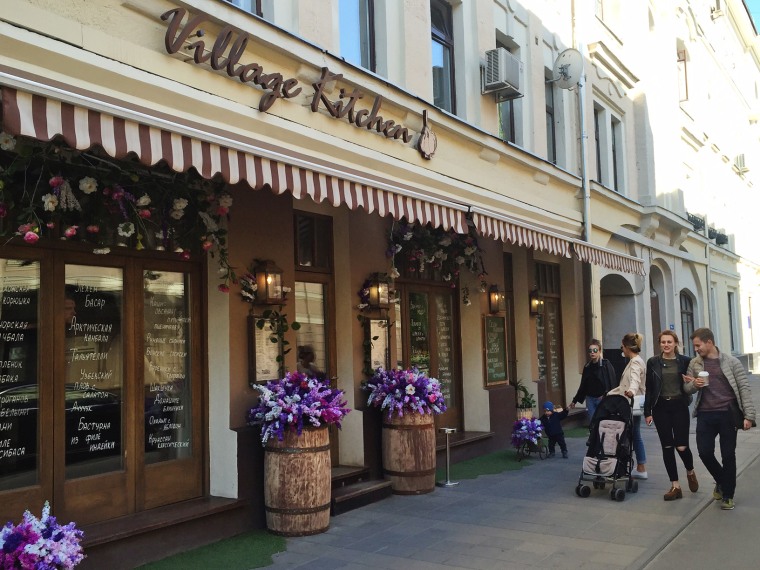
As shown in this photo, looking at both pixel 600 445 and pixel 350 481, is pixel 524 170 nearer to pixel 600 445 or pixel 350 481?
pixel 600 445

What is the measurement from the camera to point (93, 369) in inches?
235

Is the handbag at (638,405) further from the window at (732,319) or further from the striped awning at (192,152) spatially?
the window at (732,319)

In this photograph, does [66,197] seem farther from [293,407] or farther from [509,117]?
[509,117]

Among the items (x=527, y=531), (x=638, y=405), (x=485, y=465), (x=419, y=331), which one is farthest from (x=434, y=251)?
(x=527, y=531)

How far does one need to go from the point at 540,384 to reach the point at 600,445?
4709 mm

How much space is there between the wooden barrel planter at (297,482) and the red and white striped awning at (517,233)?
278cm

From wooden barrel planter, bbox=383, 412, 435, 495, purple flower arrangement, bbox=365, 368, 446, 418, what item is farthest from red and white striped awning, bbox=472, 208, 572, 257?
wooden barrel planter, bbox=383, 412, 435, 495

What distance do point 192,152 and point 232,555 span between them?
10.6ft

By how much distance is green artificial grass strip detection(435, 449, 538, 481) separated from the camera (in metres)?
9.33

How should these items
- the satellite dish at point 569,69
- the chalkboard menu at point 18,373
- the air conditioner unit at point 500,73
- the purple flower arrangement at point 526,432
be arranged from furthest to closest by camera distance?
1. the satellite dish at point 569,69
2. the air conditioner unit at point 500,73
3. the purple flower arrangement at point 526,432
4. the chalkboard menu at point 18,373

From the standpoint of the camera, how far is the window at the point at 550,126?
13.9 meters

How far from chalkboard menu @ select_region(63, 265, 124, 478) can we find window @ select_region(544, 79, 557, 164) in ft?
31.6

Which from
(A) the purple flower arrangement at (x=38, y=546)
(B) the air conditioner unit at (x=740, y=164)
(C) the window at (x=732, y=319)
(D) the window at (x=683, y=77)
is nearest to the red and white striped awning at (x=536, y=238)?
(A) the purple flower arrangement at (x=38, y=546)

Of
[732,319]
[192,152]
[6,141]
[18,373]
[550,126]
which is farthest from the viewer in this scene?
[732,319]
